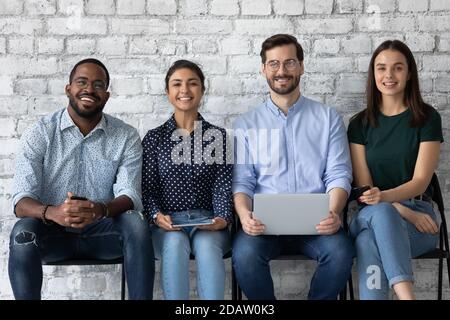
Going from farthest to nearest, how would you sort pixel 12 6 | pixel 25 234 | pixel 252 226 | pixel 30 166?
1. pixel 12 6
2. pixel 30 166
3. pixel 252 226
4. pixel 25 234

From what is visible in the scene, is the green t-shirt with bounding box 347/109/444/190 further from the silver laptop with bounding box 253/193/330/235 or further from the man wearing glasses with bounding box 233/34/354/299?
the silver laptop with bounding box 253/193/330/235

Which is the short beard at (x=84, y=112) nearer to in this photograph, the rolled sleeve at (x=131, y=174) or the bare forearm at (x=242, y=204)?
the rolled sleeve at (x=131, y=174)

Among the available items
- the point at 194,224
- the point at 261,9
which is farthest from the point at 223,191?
the point at 261,9

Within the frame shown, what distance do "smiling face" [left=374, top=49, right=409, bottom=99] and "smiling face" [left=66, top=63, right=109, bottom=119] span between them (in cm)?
113

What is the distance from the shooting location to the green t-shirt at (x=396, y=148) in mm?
3004

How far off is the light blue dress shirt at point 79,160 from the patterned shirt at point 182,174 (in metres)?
0.06

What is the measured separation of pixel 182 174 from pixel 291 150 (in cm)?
45

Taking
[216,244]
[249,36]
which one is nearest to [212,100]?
[249,36]

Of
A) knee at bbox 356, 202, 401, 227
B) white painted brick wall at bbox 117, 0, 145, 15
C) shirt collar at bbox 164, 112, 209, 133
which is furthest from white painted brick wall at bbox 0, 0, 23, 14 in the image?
knee at bbox 356, 202, 401, 227

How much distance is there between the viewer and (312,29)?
129 inches

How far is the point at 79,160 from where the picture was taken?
291cm

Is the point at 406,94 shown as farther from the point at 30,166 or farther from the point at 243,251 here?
the point at 30,166
